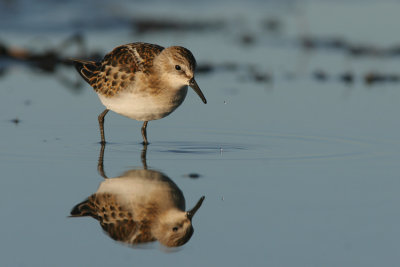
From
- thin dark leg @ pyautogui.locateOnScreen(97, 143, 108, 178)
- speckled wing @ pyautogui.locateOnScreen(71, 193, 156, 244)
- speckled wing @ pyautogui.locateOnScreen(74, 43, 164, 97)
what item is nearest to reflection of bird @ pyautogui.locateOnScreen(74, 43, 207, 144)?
speckled wing @ pyautogui.locateOnScreen(74, 43, 164, 97)

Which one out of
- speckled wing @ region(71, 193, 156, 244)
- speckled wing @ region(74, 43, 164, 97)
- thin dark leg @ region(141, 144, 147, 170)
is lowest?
speckled wing @ region(71, 193, 156, 244)

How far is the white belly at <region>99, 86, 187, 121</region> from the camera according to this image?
7750 millimetres

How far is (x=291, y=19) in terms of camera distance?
17484 millimetres

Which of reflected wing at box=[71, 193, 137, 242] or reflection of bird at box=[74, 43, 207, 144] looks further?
reflection of bird at box=[74, 43, 207, 144]

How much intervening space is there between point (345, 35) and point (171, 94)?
7.86 m

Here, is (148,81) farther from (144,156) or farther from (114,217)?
(114,217)

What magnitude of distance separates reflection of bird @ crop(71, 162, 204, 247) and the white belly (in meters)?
1.40

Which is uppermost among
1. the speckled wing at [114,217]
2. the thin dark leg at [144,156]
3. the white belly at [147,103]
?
the white belly at [147,103]

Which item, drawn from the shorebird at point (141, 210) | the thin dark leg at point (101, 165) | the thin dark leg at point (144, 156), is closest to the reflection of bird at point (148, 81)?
the thin dark leg at point (144, 156)

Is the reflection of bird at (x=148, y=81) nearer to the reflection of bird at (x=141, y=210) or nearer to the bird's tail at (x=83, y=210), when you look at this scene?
the reflection of bird at (x=141, y=210)

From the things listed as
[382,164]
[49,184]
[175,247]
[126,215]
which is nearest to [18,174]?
[49,184]

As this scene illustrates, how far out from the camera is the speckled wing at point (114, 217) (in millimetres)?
5168

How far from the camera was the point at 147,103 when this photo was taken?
7758 millimetres

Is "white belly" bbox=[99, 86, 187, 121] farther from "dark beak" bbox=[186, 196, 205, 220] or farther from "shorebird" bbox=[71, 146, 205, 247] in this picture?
"dark beak" bbox=[186, 196, 205, 220]
